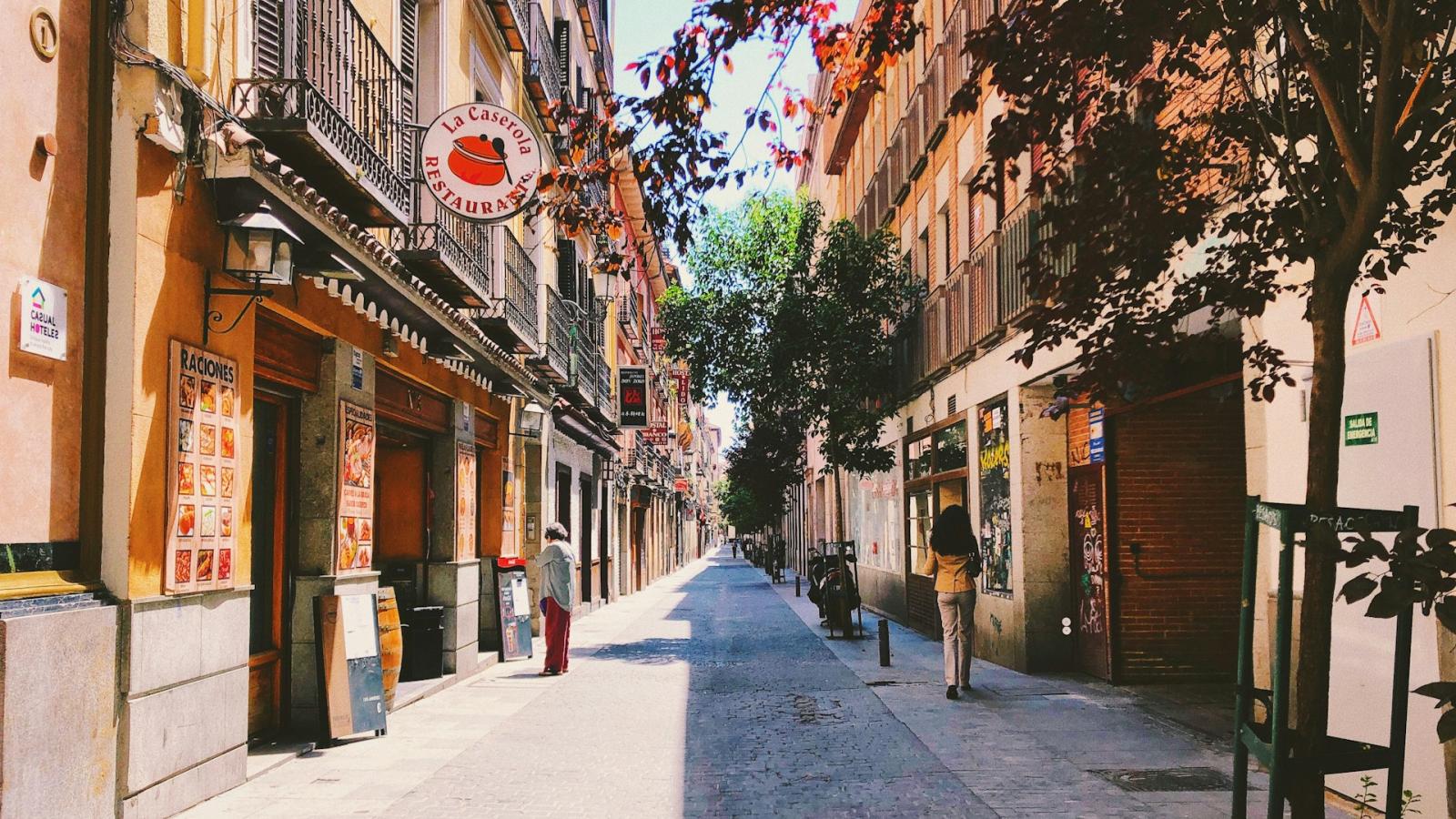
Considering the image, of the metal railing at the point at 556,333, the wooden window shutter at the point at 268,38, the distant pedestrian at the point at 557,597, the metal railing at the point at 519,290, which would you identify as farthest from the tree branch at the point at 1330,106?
the metal railing at the point at 556,333

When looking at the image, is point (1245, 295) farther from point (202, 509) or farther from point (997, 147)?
point (202, 509)

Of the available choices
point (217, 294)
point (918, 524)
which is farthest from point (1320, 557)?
point (918, 524)

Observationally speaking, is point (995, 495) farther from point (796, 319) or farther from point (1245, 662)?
point (1245, 662)

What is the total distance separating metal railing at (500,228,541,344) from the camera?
15352mm

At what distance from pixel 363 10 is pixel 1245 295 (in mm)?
8998

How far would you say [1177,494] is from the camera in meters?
Answer: 11.9

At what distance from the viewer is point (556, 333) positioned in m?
19.9

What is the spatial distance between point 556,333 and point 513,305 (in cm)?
439

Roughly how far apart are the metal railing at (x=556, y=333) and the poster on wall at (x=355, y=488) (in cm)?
815

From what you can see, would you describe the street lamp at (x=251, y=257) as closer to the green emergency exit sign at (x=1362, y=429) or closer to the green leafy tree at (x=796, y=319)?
the green emergency exit sign at (x=1362, y=429)

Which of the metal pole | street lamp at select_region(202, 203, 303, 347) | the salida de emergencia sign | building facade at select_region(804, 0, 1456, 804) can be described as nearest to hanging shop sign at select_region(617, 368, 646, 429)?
building facade at select_region(804, 0, 1456, 804)

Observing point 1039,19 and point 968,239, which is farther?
point 968,239

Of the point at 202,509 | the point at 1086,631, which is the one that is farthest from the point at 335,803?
the point at 1086,631

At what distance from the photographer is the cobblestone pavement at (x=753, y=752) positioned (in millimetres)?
7023
